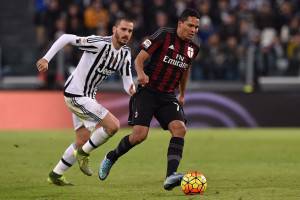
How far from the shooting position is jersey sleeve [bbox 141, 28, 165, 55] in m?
9.75

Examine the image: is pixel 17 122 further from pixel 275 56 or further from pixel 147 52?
pixel 147 52

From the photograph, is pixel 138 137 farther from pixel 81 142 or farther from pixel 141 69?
pixel 81 142

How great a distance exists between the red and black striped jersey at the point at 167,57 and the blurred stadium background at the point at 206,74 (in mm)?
9816

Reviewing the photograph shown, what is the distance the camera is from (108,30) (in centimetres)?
2109

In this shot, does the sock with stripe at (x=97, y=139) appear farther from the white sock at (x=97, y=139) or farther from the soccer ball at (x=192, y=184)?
the soccer ball at (x=192, y=184)

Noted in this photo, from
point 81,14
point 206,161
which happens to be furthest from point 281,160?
point 81,14

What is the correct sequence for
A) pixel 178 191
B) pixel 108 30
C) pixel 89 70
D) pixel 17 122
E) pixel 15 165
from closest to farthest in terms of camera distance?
pixel 178 191, pixel 89 70, pixel 15 165, pixel 17 122, pixel 108 30

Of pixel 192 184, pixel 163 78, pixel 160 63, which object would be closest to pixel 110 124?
pixel 163 78

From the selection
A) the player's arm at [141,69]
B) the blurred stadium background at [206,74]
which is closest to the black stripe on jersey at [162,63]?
the player's arm at [141,69]

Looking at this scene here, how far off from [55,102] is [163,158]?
22.4ft

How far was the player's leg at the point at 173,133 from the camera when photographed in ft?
29.9

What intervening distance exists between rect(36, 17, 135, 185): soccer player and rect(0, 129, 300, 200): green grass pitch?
0.39m

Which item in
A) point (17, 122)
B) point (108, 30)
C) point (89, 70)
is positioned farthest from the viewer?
point (108, 30)

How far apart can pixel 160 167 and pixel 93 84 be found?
2.49 m
